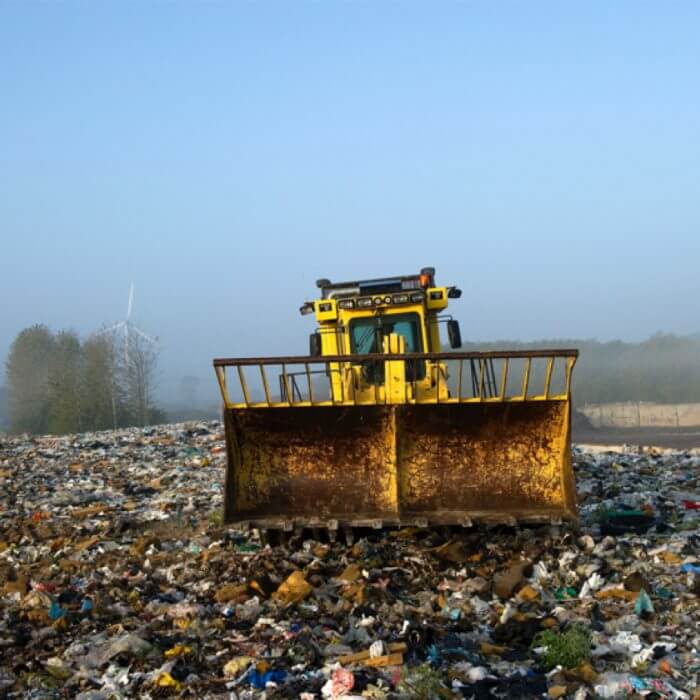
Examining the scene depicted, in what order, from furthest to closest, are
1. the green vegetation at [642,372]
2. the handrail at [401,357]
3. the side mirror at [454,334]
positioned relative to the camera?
1. the green vegetation at [642,372]
2. the side mirror at [454,334]
3. the handrail at [401,357]

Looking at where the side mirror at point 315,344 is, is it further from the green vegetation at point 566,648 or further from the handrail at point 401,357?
the green vegetation at point 566,648

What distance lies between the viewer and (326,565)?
7.16m

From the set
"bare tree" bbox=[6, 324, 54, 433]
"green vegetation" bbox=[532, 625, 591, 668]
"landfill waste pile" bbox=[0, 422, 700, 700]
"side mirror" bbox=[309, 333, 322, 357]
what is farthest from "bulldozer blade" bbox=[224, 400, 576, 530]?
"bare tree" bbox=[6, 324, 54, 433]

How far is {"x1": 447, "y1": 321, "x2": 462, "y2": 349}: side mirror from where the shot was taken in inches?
376

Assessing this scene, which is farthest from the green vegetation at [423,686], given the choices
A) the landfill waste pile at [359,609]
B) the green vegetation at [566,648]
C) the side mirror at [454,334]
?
the side mirror at [454,334]

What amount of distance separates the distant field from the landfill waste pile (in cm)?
1707

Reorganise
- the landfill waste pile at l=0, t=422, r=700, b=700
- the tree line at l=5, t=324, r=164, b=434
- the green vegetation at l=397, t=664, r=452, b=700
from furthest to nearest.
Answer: the tree line at l=5, t=324, r=164, b=434 < the landfill waste pile at l=0, t=422, r=700, b=700 < the green vegetation at l=397, t=664, r=452, b=700

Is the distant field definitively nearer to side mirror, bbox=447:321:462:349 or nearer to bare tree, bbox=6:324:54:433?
side mirror, bbox=447:321:462:349

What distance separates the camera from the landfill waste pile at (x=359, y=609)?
4836mm

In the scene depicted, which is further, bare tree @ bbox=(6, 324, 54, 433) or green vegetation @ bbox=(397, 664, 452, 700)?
bare tree @ bbox=(6, 324, 54, 433)

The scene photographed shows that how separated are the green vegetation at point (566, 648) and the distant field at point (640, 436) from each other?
2016 cm

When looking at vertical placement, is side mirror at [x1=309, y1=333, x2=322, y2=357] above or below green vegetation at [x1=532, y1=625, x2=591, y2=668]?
above

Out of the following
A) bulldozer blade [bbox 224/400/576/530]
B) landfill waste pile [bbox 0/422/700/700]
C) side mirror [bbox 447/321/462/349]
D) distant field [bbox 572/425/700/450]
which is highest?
side mirror [bbox 447/321/462/349]

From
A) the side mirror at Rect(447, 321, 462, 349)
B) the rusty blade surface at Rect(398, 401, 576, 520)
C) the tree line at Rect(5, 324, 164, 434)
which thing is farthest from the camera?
the tree line at Rect(5, 324, 164, 434)
